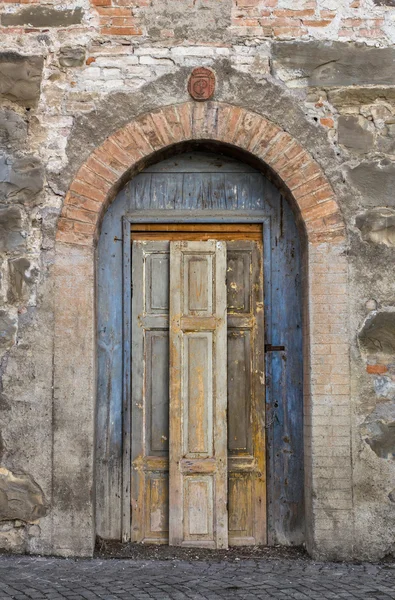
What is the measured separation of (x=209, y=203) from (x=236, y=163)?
347 mm

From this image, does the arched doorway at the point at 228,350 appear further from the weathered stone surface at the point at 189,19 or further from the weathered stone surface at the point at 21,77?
the weathered stone surface at the point at 21,77

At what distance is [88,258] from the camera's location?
5.14m

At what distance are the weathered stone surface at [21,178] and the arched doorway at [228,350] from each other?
0.56m

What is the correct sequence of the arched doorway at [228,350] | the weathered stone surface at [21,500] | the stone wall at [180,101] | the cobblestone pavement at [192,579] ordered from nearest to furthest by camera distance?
the cobblestone pavement at [192,579] < the weathered stone surface at [21,500] < the stone wall at [180,101] < the arched doorway at [228,350]

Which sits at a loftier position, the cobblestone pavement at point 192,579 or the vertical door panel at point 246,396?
the vertical door panel at point 246,396

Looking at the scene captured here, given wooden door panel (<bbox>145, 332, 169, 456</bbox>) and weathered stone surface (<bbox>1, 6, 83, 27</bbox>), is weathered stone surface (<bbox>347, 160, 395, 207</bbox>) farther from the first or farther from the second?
weathered stone surface (<bbox>1, 6, 83, 27</bbox>)

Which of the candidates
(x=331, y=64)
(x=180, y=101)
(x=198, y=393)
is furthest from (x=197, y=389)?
(x=331, y=64)

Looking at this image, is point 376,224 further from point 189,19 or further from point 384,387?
point 189,19

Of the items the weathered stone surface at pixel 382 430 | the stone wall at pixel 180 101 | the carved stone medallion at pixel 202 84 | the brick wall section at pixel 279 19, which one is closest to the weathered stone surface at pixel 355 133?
the stone wall at pixel 180 101

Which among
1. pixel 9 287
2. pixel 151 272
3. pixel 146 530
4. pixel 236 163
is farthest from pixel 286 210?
pixel 146 530

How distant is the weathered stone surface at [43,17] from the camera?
525 cm

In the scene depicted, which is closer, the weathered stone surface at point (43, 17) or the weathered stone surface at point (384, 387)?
the weathered stone surface at point (384, 387)

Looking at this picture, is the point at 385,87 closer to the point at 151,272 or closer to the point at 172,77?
the point at 172,77

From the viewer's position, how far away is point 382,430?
505 centimetres
